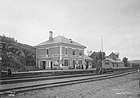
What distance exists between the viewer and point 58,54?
43.1m

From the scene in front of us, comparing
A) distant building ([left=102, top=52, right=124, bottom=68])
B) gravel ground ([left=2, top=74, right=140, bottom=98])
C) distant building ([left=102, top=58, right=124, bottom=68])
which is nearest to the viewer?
gravel ground ([left=2, top=74, right=140, bottom=98])

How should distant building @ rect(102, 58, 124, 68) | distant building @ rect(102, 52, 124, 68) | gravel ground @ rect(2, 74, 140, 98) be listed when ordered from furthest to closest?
distant building @ rect(102, 52, 124, 68) < distant building @ rect(102, 58, 124, 68) < gravel ground @ rect(2, 74, 140, 98)

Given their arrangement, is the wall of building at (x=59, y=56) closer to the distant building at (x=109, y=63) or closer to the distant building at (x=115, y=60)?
the distant building at (x=109, y=63)

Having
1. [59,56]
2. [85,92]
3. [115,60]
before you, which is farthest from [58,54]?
[115,60]

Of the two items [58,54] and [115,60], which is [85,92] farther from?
[115,60]

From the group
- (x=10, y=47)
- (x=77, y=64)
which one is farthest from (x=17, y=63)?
(x=77, y=64)

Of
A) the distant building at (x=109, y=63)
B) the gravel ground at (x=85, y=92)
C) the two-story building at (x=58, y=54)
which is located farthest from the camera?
the distant building at (x=109, y=63)

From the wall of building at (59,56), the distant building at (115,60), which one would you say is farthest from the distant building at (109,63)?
the wall of building at (59,56)

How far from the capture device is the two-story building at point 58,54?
43153 millimetres

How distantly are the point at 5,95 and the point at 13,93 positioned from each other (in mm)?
550

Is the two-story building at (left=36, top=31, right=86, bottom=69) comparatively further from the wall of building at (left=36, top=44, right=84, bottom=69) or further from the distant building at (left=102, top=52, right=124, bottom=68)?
→ the distant building at (left=102, top=52, right=124, bottom=68)

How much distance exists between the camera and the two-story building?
43.2 metres

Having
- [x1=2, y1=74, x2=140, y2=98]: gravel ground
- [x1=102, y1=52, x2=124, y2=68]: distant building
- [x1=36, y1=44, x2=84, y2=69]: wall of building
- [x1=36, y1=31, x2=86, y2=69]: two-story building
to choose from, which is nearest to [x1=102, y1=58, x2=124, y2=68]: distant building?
[x1=102, y1=52, x2=124, y2=68]: distant building

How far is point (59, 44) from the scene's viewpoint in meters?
43.2
